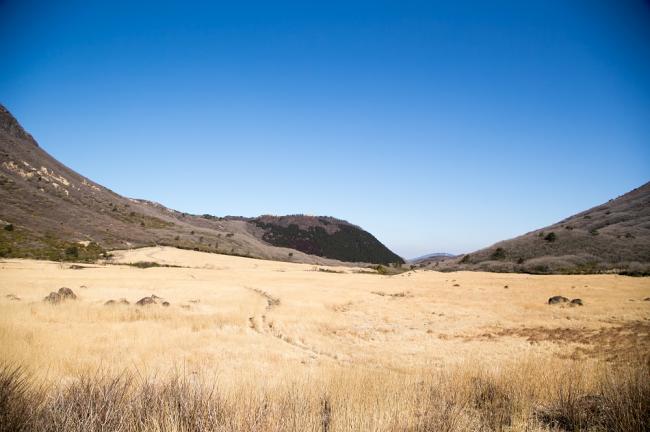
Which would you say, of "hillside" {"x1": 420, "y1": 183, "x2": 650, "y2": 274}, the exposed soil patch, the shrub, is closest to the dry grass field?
the exposed soil patch

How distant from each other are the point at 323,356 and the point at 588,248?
244 feet

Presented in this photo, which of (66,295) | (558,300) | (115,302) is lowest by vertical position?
(115,302)

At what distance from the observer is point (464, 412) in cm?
603

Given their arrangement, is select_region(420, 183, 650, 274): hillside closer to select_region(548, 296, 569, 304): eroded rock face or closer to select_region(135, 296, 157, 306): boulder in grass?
select_region(548, 296, 569, 304): eroded rock face

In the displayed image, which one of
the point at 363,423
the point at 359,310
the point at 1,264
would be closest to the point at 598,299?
the point at 359,310

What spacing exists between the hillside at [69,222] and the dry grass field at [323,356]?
72.0 feet

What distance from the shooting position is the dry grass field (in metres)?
5.04

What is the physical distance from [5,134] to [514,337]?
145129mm

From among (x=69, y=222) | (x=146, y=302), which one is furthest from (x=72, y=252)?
(x=146, y=302)

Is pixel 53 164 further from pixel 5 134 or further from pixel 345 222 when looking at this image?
pixel 345 222

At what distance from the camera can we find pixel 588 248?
6962cm

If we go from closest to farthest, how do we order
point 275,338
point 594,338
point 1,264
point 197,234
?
1. point 594,338
2. point 275,338
3. point 1,264
4. point 197,234

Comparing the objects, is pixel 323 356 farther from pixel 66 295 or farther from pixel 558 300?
pixel 558 300

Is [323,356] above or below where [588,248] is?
below
